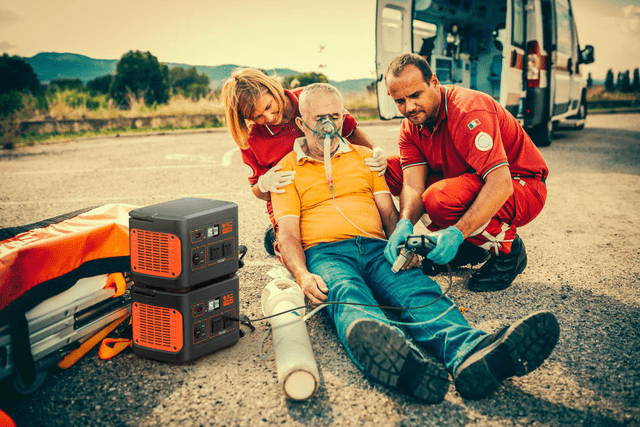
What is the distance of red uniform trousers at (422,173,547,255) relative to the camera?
107 inches

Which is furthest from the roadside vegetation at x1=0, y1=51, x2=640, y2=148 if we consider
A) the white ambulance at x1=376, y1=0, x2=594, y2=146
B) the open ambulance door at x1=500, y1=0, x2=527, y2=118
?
the open ambulance door at x1=500, y1=0, x2=527, y2=118

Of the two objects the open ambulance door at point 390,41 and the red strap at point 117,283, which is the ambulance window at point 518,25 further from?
the red strap at point 117,283

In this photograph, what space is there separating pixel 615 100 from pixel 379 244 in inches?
731

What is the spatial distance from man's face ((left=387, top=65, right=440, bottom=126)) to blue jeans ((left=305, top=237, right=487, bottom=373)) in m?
0.82

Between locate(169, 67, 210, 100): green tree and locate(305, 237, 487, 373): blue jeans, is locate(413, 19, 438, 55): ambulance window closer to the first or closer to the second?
locate(305, 237, 487, 373): blue jeans

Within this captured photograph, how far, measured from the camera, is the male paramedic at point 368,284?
1.70 meters

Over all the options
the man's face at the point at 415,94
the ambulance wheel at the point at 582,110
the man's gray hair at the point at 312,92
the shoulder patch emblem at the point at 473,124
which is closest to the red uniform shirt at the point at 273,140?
the man's gray hair at the point at 312,92

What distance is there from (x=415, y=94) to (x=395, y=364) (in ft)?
5.32

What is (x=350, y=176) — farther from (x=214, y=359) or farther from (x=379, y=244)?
(x=214, y=359)

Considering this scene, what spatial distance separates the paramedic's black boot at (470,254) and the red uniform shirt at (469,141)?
1.57 feet

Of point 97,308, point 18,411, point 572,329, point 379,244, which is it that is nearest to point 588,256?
point 572,329

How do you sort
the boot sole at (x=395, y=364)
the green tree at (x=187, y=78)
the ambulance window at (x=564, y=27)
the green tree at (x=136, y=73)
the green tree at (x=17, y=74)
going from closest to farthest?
1. the boot sole at (x=395, y=364)
2. the ambulance window at (x=564, y=27)
3. the green tree at (x=136, y=73)
4. the green tree at (x=17, y=74)
5. the green tree at (x=187, y=78)

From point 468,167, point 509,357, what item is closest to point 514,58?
point 468,167

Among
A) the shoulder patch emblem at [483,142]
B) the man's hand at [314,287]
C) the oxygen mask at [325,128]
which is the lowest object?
the man's hand at [314,287]
